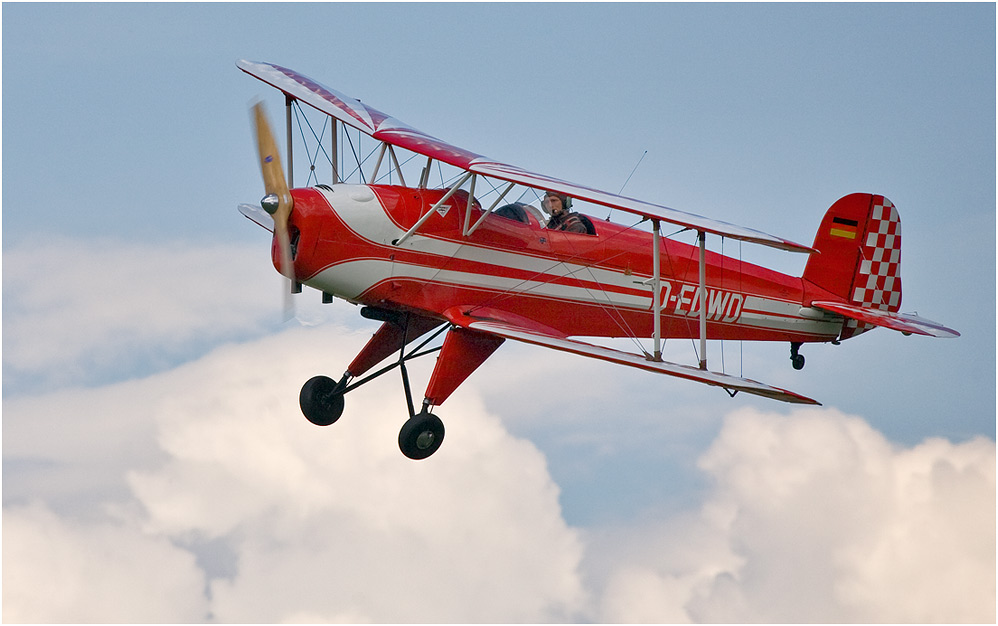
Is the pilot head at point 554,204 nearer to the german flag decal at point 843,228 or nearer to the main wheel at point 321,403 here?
the main wheel at point 321,403

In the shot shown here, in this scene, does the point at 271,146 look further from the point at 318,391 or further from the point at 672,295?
the point at 672,295

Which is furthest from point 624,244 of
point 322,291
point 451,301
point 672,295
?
point 322,291

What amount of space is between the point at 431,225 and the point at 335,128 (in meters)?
1.99

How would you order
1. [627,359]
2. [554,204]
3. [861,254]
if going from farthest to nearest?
[861,254], [554,204], [627,359]

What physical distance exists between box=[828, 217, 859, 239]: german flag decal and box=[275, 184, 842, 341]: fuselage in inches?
62.4

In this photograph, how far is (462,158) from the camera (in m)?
14.6

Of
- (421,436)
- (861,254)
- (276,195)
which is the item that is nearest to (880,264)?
(861,254)

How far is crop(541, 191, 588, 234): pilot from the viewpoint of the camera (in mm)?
15672

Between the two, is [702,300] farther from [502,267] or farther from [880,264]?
[880,264]

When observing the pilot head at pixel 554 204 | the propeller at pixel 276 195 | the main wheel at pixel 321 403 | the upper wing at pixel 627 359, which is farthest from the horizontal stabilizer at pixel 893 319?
the propeller at pixel 276 195

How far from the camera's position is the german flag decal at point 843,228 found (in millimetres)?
17797

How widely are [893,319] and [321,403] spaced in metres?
6.64

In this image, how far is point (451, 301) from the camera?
586 inches

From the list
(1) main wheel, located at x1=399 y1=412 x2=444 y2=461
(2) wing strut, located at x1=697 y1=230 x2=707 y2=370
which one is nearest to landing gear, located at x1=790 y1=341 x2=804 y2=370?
(2) wing strut, located at x1=697 y1=230 x2=707 y2=370
